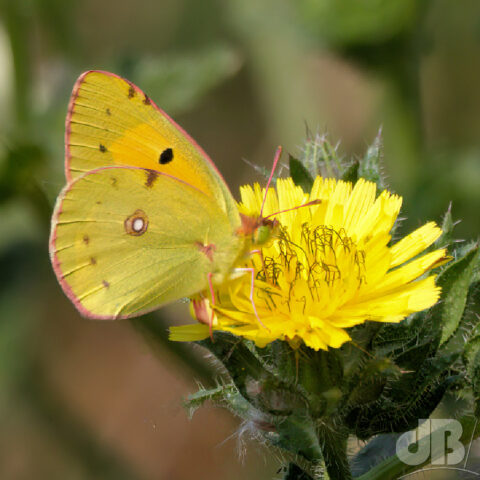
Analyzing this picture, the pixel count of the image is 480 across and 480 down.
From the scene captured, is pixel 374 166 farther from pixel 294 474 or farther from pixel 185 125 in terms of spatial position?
pixel 185 125

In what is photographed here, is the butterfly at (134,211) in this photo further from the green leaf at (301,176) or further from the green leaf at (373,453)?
the green leaf at (373,453)

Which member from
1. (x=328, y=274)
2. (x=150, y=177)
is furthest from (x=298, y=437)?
(x=150, y=177)

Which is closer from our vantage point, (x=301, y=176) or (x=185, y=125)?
(x=301, y=176)

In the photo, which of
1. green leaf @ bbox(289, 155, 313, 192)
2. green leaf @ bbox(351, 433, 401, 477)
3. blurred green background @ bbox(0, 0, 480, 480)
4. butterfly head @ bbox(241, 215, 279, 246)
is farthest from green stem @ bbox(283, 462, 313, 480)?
green leaf @ bbox(289, 155, 313, 192)

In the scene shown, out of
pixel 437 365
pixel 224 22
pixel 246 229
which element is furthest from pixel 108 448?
pixel 224 22

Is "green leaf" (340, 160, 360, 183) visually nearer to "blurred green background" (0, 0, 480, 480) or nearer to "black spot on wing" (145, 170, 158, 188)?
"blurred green background" (0, 0, 480, 480)

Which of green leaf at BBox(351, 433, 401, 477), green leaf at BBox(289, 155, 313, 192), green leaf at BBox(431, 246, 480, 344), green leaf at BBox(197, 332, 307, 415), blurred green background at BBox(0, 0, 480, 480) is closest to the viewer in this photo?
green leaf at BBox(197, 332, 307, 415)

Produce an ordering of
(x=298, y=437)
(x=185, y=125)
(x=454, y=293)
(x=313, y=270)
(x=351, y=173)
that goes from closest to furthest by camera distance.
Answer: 1. (x=298, y=437)
2. (x=454, y=293)
3. (x=313, y=270)
4. (x=351, y=173)
5. (x=185, y=125)
